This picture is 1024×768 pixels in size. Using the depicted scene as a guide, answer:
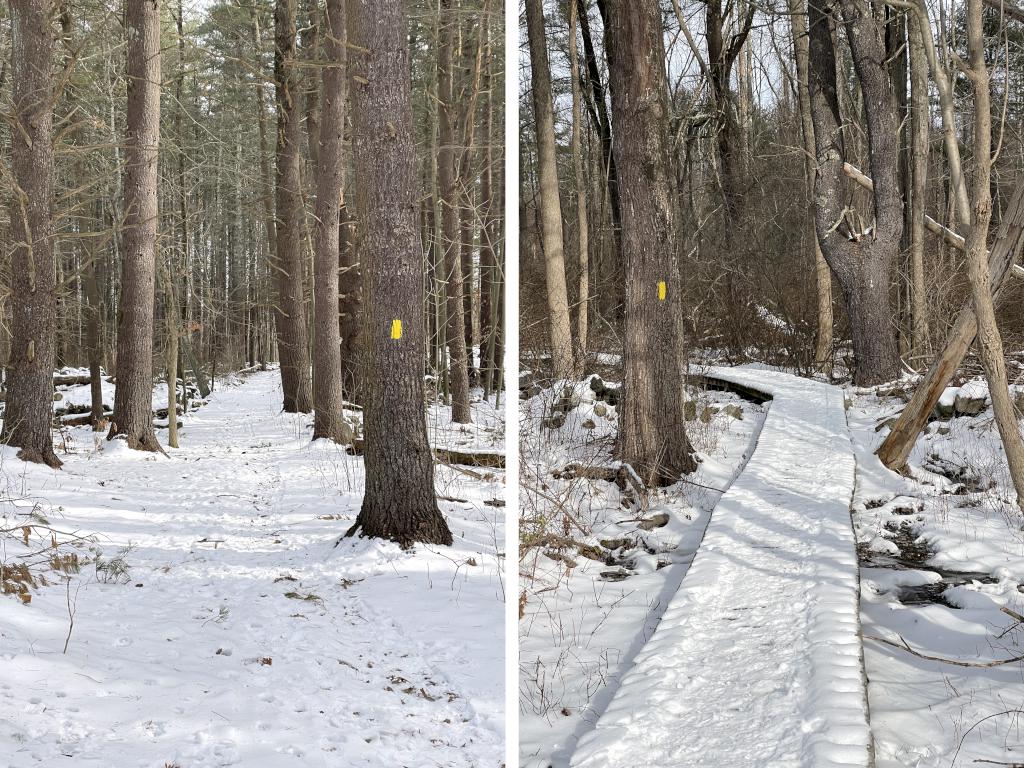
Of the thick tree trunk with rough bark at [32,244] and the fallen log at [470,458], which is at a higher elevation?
the thick tree trunk with rough bark at [32,244]

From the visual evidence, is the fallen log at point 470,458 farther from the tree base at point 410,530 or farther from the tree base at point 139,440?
the tree base at point 139,440

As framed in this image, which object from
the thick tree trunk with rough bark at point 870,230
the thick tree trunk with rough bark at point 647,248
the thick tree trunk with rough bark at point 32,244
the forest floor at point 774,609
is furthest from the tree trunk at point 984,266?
the thick tree trunk with rough bark at point 32,244

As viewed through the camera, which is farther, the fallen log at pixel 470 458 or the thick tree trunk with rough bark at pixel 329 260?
the thick tree trunk with rough bark at pixel 329 260

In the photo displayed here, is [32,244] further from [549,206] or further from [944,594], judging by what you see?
[944,594]

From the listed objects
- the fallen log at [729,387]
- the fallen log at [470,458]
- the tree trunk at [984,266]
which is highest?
the tree trunk at [984,266]

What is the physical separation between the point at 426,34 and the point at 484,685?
32.0ft

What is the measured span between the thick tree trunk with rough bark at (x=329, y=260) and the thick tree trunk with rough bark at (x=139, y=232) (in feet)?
5.86

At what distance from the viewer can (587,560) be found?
5.46m

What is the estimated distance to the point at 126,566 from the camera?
467 centimetres

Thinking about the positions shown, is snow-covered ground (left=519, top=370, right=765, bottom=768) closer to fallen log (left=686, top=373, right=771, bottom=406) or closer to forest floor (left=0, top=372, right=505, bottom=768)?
forest floor (left=0, top=372, right=505, bottom=768)

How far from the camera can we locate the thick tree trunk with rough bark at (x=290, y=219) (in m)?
11.6

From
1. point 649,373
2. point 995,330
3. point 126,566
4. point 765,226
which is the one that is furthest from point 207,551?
point 765,226


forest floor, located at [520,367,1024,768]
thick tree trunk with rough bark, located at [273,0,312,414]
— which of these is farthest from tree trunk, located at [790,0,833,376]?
thick tree trunk with rough bark, located at [273,0,312,414]

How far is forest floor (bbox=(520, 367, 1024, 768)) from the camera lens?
291cm
